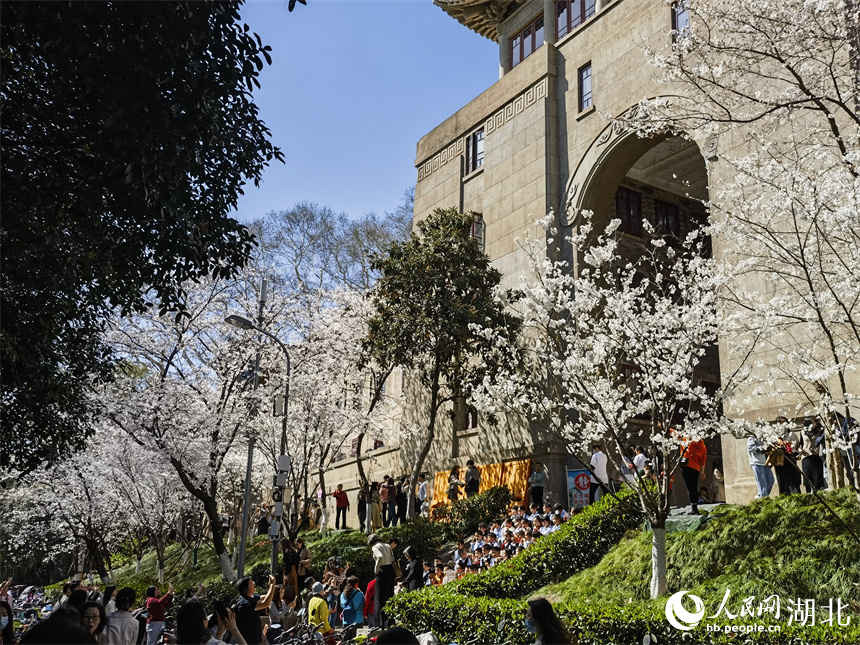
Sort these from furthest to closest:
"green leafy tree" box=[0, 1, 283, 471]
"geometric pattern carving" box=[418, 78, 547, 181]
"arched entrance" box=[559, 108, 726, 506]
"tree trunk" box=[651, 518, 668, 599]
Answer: "geometric pattern carving" box=[418, 78, 547, 181], "arched entrance" box=[559, 108, 726, 506], "tree trunk" box=[651, 518, 668, 599], "green leafy tree" box=[0, 1, 283, 471]

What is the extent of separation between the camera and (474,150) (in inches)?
1235

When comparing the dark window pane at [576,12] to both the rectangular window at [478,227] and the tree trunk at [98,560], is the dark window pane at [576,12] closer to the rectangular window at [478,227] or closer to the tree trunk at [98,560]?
the rectangular window at [478,227]

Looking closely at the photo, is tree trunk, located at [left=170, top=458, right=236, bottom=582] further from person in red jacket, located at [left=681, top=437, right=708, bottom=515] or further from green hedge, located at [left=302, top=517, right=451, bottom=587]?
person in red jacket, located at [left=681, top=437, right=708, bottom=515]

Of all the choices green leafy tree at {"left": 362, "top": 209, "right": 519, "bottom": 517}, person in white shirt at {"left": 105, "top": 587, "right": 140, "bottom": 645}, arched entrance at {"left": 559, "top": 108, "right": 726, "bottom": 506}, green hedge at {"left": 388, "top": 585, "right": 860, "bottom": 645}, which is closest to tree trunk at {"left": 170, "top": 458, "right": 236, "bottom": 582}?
green leafy tree at {"left": 362, "top": 209, "right": 519, "bottom": 517}

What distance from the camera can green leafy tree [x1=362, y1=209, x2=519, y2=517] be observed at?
963 inches

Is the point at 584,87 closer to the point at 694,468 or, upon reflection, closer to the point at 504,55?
the point at 504,55

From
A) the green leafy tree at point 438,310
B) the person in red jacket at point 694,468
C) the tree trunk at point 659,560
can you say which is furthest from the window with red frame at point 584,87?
the tree trunk at point 659,560

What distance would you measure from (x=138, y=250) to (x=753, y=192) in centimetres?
1084

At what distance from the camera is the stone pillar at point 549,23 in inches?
1130

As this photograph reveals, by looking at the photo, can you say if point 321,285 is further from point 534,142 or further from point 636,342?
point 636,342

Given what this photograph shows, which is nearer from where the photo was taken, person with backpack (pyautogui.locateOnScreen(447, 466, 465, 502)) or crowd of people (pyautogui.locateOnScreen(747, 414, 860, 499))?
crowd of people (pyautogui.locateOnScreen(747, 414, 860, 499))

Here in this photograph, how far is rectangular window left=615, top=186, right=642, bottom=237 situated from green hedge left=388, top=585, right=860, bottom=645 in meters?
17.4

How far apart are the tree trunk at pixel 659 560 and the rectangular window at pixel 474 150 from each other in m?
20.5

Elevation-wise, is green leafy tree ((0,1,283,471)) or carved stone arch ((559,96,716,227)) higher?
carved stone arch ((559,96,716,227))
